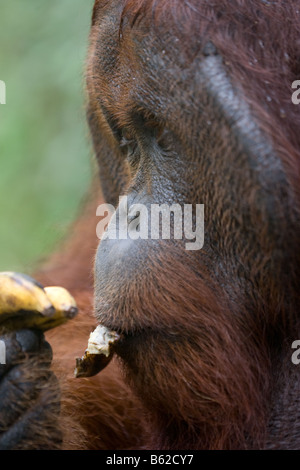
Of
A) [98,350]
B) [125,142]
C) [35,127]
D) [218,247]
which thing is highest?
[35,127]

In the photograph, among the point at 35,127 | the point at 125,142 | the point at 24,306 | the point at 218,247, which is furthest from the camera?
the point at 35,127

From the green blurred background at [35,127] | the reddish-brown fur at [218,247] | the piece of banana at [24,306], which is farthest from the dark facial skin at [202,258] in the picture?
the green blurred background at [35,127]

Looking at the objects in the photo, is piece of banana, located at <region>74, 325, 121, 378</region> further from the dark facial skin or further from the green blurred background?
the green blurred background

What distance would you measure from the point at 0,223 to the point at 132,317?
111 inches

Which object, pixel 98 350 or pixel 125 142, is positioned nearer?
pixel 98 350

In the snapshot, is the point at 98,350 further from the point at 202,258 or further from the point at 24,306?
the point at 202,258

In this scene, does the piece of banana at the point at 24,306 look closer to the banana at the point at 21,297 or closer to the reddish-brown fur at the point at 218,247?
the banana at the point at 21,297

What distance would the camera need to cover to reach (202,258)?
1543 mm

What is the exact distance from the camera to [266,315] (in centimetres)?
153

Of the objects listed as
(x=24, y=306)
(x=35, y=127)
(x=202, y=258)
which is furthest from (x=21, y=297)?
(x=35, y=127)

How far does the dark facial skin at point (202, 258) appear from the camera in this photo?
4.64 feet

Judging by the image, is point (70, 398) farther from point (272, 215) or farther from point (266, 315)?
point (272, 215)

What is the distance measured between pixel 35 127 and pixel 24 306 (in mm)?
2789

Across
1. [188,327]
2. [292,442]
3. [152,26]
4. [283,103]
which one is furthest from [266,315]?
[152,26]
